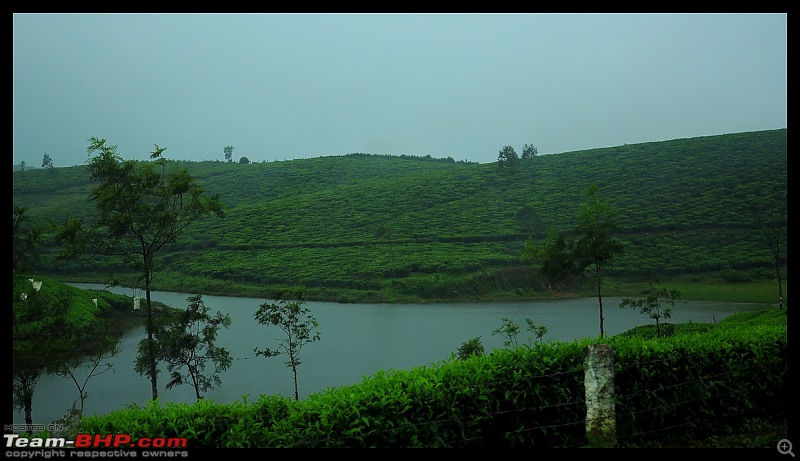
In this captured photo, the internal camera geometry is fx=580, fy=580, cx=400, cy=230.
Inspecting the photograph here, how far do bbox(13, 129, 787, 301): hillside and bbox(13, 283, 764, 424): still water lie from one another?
3.30 m

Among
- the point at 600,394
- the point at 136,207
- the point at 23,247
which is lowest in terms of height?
the point at 600,394

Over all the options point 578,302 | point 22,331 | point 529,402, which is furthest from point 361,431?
point 578,302

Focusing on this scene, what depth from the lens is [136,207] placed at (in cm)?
1670

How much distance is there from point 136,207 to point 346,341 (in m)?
11.3

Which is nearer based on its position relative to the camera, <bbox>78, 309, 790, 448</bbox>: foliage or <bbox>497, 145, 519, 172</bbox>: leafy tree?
<bbox>78, 309, 790, 448</bbox>: foliage

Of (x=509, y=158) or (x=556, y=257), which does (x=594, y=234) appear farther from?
(x=509, y=158)

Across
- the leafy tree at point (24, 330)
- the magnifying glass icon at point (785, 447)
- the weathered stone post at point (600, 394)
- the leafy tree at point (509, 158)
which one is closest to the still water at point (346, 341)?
the leafy tree at point (24, 330)

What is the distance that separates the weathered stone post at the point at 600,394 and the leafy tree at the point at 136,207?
538 inches

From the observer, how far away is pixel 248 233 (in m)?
53.1

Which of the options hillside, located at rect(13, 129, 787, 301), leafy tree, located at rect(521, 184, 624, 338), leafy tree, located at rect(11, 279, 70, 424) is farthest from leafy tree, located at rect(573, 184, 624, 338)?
hillside, located at rect(13, 129, 787, 301)

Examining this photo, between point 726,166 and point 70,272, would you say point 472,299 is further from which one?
point 726,166

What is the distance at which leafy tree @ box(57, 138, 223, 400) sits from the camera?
15961 mm

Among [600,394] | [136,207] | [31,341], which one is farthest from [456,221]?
[600,394]

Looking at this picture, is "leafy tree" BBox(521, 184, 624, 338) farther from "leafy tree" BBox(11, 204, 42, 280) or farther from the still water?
"leafy tree" BBox(11, 204, 42, 280)
